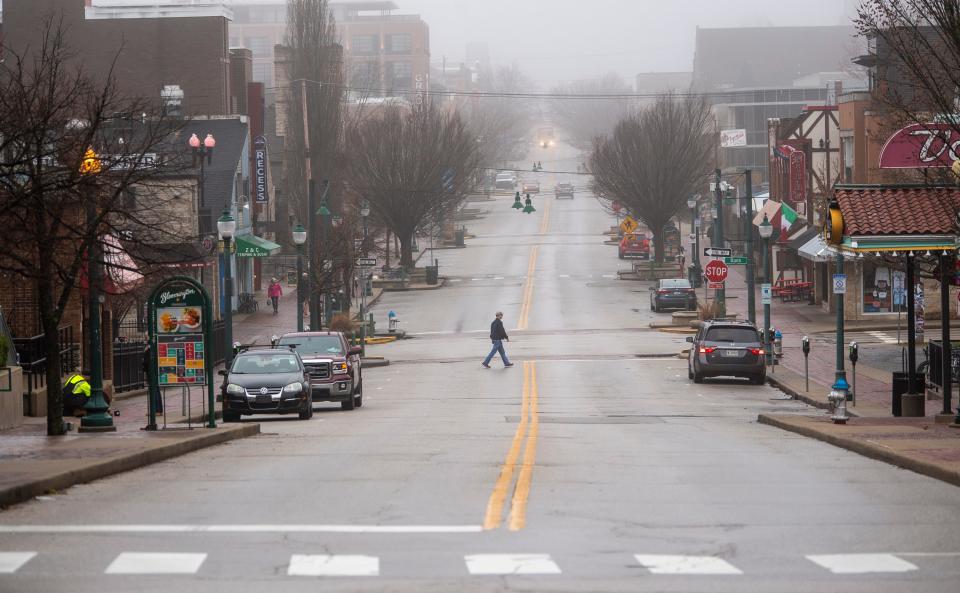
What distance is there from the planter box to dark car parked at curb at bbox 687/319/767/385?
17844 millimetres

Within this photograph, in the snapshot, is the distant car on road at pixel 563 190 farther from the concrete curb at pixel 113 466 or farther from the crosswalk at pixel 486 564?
the crosswalk at pixel 486 564

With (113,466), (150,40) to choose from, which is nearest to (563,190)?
(150,40)

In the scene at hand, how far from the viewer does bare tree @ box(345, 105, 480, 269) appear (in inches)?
3285

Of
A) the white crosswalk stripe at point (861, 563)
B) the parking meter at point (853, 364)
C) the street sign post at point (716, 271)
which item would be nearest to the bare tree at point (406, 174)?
the street sign post at point (716, 271)

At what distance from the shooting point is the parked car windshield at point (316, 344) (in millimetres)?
30531

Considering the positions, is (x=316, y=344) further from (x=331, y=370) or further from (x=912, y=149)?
(x=912, y=149)

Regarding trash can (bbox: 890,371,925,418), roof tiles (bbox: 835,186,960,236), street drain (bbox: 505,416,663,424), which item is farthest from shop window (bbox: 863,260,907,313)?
roof tiles (bbox: 835,186,960,236)

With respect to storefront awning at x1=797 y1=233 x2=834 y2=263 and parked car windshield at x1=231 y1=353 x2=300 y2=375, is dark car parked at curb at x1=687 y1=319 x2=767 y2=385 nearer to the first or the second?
parked car windshield at x1=231 y1=353 x2=300 y2=375

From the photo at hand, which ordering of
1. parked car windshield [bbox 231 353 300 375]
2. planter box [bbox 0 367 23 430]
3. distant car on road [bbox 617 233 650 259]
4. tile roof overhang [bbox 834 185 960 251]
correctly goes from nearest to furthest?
1. tile roof overhang [bbox 834 185 960 251]
2. planter box [bbox 0 367 23 430]
3. parked car windshield [bbox 231 353 300 375]
4. distant car on road [bbox 617 233 650 259]

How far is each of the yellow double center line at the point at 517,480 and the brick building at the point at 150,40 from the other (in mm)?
52055

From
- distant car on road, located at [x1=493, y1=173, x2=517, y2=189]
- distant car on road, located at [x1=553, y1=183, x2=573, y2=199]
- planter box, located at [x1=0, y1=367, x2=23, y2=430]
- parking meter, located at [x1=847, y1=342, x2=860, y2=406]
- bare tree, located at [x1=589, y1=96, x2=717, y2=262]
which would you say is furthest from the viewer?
distant car on road, located at [x1=493, y1=173, x2=517, y2=189]

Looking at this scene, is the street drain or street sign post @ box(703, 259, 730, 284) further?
street sign post @ box(703, 259, 730, 284)

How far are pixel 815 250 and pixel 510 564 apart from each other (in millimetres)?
50525

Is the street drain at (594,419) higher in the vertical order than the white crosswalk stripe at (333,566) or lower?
lower
